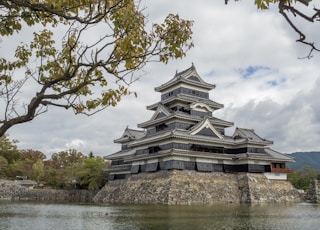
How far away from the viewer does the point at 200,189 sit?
107 ft

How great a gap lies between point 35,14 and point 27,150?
68.0 metres

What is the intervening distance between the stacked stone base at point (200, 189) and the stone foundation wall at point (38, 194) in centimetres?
947

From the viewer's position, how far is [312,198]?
121ft

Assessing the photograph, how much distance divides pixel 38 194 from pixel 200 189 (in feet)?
83.4

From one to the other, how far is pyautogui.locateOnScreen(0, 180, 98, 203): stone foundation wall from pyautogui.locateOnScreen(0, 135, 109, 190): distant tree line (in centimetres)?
165

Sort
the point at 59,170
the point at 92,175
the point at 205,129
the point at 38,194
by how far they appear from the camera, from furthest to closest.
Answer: the point at 59,170 → the point at 92,175 → the point at 38,194 → the point at 205,129

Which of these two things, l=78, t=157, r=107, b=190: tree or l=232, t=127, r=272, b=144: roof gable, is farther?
l=78, t=157, r=107, b=190: tree

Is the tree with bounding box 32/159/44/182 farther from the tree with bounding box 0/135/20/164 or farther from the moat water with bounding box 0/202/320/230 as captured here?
the moat water with bounding box 0/202/320/230

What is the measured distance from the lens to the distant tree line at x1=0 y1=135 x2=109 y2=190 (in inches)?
1929

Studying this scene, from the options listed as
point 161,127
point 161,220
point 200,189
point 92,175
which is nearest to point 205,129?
point 161,127

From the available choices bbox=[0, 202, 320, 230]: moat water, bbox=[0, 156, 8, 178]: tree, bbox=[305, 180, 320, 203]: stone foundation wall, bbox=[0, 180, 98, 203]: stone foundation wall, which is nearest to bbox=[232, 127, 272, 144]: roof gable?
bbox=[305, 180, 320, 203]: stone foundation wall

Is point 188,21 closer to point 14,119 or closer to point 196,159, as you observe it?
point 14,119

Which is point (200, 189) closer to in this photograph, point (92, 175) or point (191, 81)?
point (191, 81)

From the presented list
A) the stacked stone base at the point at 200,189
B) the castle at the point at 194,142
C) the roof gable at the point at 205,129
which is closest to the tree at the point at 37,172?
the castle at the point at 194,142
